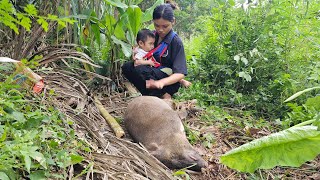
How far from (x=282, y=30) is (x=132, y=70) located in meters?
1.82

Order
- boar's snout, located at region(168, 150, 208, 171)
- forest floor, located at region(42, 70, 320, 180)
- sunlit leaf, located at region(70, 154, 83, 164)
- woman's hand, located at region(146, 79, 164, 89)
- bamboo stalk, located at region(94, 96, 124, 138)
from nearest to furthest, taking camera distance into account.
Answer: sunlit leaf, located at region(70, 154, 83, 164) → forest floor, located at region(42, 70, 320, 180) → boar's snout, located at region(168, 150, 208, 171) → bamboo stalk, located at region(94, 96, 124, 138) → woman's hand, located at region(146, 79, 164, 89)

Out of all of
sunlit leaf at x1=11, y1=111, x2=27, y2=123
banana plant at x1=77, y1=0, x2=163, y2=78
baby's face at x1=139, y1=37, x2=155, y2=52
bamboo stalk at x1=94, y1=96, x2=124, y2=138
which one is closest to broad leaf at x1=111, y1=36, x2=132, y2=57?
banana plant at x1=77, y1=0, x2=163, y2=78

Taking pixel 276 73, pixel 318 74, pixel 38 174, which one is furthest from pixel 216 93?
pixel 38 174

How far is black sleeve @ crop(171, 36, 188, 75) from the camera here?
3.76 m

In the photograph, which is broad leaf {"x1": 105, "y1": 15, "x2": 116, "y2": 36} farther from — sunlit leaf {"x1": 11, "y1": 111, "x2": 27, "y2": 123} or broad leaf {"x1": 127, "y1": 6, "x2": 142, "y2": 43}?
sunlit leaf {"x1": 11, "y1": 111, "x2": 27, "y2": 123}

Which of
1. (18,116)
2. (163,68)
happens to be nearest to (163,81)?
(163,68)

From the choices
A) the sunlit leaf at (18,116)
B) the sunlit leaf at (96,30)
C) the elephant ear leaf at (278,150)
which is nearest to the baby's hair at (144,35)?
the sunlit leaf at (96,30)

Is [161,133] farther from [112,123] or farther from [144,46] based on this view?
[144,46]

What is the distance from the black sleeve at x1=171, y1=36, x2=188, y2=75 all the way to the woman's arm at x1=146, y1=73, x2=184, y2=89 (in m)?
0.06

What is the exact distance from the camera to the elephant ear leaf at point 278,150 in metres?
1.47

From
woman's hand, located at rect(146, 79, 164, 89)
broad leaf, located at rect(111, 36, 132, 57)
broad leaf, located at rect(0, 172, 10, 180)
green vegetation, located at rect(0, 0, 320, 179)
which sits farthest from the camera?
woman's hand, located at rect(146, 79, 164, 89)

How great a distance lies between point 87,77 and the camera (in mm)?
3535

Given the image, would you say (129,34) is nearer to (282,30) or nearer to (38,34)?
(38,34)

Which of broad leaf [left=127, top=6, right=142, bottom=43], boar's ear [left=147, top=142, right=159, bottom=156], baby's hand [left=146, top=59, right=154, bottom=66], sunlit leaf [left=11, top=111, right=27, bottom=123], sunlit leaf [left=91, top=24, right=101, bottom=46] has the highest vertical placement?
broad leaf [left=127, top=6, right=142, bottom=43]
